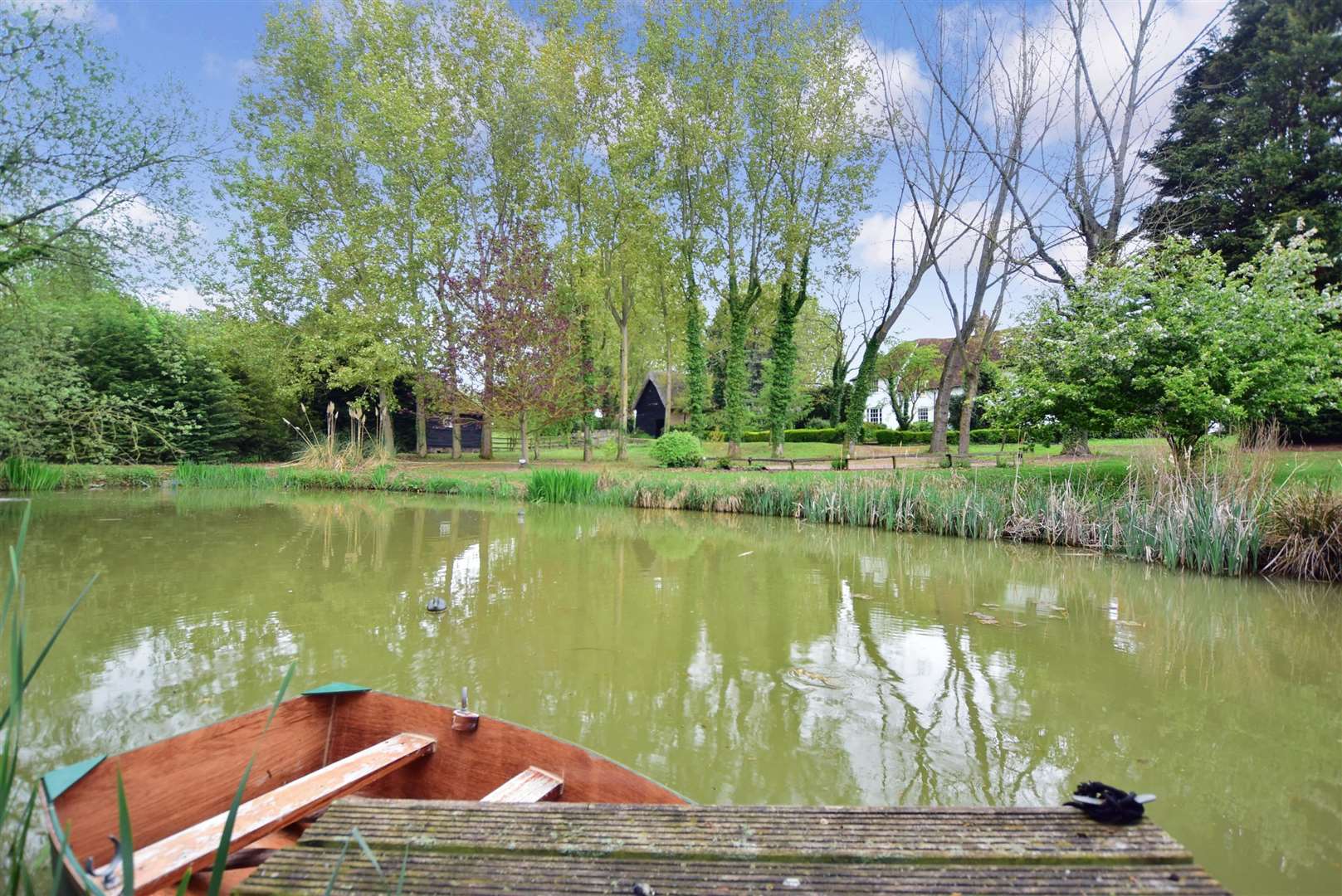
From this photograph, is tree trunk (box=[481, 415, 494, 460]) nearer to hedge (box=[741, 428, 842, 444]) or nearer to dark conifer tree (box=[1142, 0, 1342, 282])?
hedge (box=[741, 428, 842, 444])

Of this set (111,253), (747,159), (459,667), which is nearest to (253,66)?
(111,253)

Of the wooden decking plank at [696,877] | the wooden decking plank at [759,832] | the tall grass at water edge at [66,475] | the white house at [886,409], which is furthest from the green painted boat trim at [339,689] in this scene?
the white house at [886,409]

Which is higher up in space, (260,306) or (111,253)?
(260,306)

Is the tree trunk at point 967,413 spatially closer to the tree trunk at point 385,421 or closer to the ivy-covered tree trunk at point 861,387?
the ivy-covered tree trunk at point 861,387

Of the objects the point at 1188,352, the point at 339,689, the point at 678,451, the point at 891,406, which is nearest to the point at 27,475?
the point at 678,451

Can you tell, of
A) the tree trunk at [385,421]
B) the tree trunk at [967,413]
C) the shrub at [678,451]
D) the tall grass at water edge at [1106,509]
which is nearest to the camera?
the tall grass at water edge at [1106,509]

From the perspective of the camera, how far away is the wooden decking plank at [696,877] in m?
1.40

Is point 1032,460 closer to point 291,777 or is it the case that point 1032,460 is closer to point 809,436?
point 809,436

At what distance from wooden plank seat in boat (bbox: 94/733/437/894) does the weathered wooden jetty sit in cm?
35

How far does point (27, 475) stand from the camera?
14453 mm

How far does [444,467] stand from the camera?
67.2 ft

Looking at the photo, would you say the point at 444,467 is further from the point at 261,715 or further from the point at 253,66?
the point at 261,715

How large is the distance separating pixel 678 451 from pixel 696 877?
60.2ft

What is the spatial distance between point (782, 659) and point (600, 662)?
1291 millimetres
